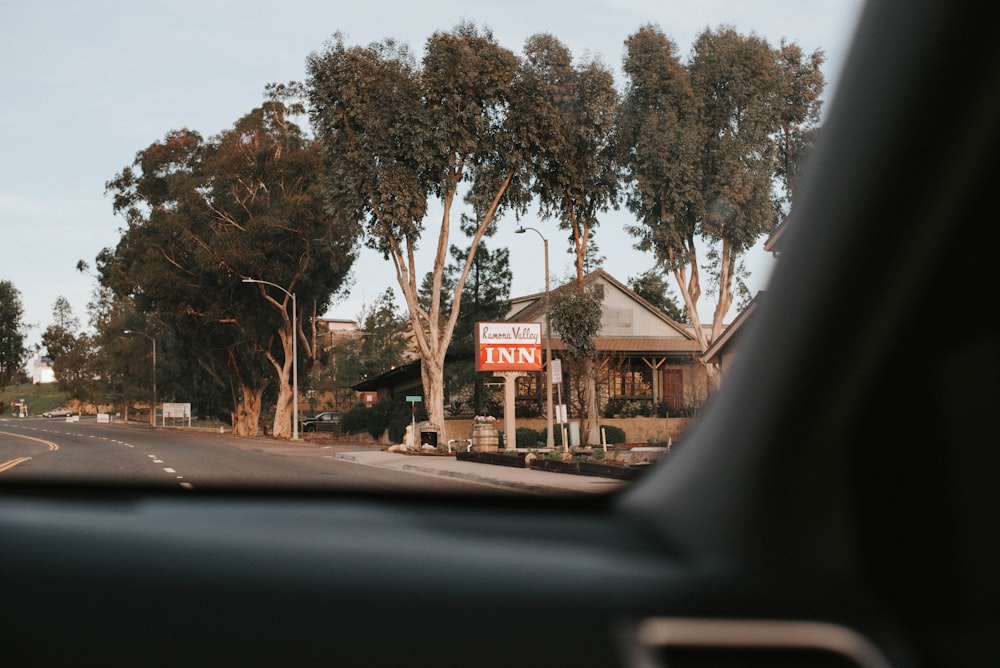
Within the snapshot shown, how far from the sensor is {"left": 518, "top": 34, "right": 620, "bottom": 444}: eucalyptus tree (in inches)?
66.9

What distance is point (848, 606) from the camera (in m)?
1.28

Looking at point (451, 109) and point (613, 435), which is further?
point (451, 109)

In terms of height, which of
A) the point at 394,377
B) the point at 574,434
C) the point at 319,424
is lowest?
the point at 319,424

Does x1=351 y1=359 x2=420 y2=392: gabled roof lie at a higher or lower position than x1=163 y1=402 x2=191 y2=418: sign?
higher

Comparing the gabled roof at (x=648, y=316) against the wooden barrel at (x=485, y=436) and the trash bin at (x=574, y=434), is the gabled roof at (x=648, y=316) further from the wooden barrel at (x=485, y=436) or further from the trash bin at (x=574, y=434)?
the wooden barrel at (x=485, y=436)

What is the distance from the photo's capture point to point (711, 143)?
1.67 meters

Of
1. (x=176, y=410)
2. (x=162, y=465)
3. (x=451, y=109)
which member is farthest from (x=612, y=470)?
(x=451, y=109)

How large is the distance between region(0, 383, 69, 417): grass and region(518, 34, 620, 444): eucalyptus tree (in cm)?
111

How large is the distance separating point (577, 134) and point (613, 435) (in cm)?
54

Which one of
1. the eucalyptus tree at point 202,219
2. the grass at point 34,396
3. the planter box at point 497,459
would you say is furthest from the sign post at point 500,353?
the grass at point 34,396

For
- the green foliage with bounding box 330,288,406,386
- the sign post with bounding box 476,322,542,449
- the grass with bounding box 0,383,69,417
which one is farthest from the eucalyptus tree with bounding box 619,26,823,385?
the green foliage with bounding box 330,288,406,386

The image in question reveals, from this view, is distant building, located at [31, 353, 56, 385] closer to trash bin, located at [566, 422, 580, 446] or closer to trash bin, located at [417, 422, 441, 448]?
trash bin, located at [566, 422, 580, 446]

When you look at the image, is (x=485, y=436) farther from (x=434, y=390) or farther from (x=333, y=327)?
(x=333, y=327)

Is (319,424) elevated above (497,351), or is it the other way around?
(497,351)
